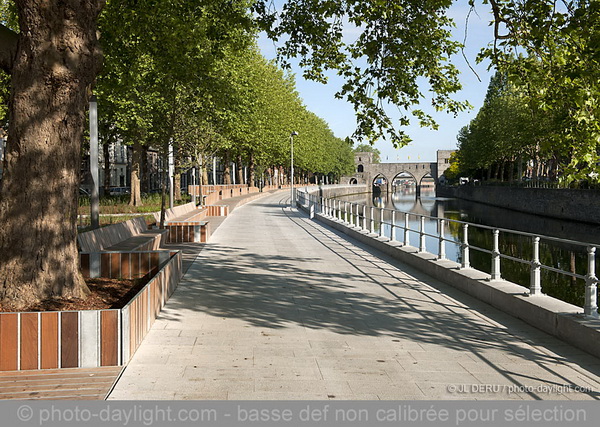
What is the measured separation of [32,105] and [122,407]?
3415 millimetres

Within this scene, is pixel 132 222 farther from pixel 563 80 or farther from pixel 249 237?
pixel 563 80

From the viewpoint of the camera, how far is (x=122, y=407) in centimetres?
471

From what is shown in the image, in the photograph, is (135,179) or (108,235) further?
(135,179)

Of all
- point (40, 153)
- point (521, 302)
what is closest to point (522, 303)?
point (521, 302)

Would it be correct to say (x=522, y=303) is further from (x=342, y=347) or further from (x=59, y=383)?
(x=59, y=383)

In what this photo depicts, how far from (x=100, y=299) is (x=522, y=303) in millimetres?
4992

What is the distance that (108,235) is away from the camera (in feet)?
41.7

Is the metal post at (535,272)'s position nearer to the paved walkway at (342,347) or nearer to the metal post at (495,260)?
the paved walkway at (342,347)

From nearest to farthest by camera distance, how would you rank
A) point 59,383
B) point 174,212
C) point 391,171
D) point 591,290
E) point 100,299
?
1. point 59,383
2. point 591,290
3. point 100,299
4. point 174,212
5. point 391,171

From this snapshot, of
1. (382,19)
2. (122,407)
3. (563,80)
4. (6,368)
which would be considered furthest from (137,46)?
(122,407)

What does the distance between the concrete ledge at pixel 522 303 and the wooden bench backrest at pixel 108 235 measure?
5.91 metres

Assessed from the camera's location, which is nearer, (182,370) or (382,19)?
(182,370)

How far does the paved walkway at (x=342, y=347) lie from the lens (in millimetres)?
5223

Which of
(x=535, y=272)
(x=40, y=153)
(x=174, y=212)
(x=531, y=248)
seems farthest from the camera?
(x=531, y=248)
